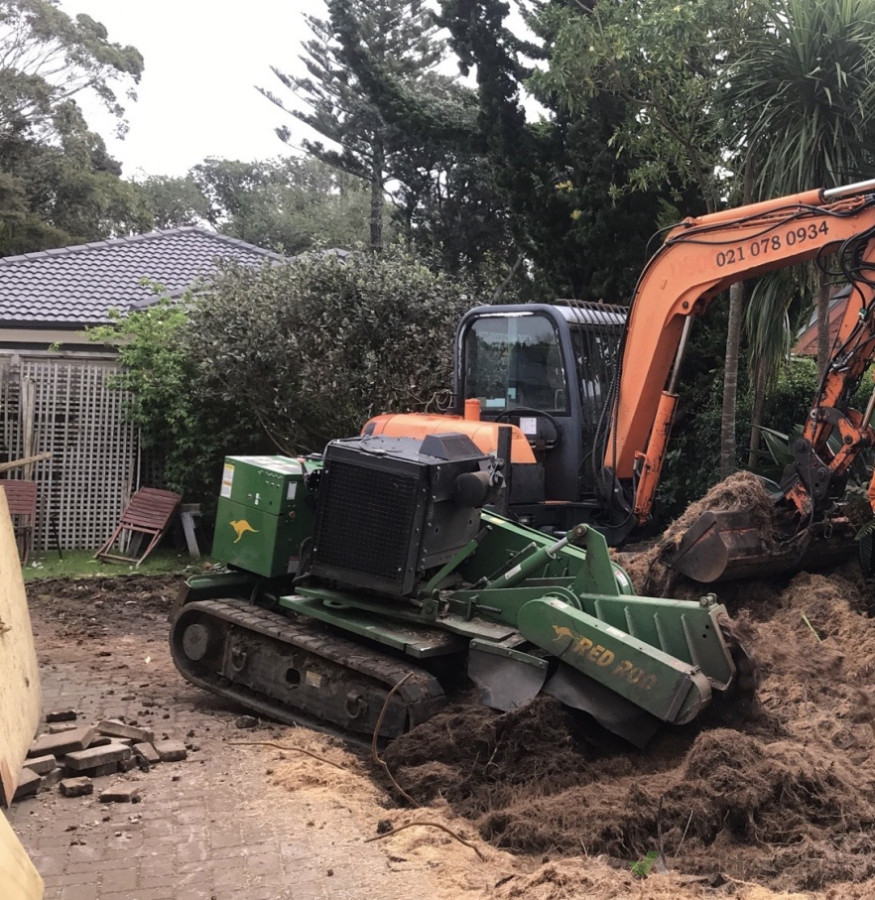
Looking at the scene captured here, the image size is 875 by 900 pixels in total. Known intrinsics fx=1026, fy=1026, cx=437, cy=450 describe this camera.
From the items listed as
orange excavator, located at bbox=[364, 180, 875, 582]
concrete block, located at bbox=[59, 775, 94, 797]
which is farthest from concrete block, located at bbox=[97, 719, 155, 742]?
orange excavator, located at bbox=[364, 180, 875, 582]

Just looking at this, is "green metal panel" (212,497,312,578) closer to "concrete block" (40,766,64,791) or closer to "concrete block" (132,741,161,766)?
"concrete block" (132,741,161,766)

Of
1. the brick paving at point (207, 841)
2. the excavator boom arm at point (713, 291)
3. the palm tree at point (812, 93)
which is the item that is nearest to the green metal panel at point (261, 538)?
the brick paving at point (207, 841)

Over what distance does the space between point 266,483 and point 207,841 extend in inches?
95.8

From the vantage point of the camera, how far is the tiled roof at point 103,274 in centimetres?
1681

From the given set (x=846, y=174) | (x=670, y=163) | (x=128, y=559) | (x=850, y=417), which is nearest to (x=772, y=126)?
(x=846, y=174)

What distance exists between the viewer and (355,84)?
26.4 m

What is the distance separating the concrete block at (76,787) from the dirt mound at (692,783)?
55.3 inches

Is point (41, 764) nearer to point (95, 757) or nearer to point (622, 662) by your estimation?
point (95, 757)

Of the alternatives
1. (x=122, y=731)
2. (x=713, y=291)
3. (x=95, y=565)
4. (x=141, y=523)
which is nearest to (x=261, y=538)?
(x=122, y=731)

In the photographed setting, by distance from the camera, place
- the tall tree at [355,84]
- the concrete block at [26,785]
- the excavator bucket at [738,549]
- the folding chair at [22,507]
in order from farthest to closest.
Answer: the tall tree at [355,84] < the folding chair at [22,507] < the excavator bucket at [738,549] < the concrete block at [26,785]

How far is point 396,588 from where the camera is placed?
18.2 feet

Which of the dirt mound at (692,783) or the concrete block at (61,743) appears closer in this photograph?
the dirt mound at (692,783)

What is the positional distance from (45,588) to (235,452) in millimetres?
2768

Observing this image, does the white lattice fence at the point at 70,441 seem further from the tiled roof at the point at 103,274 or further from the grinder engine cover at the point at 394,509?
the grinder engine cover at the point at 394,509
